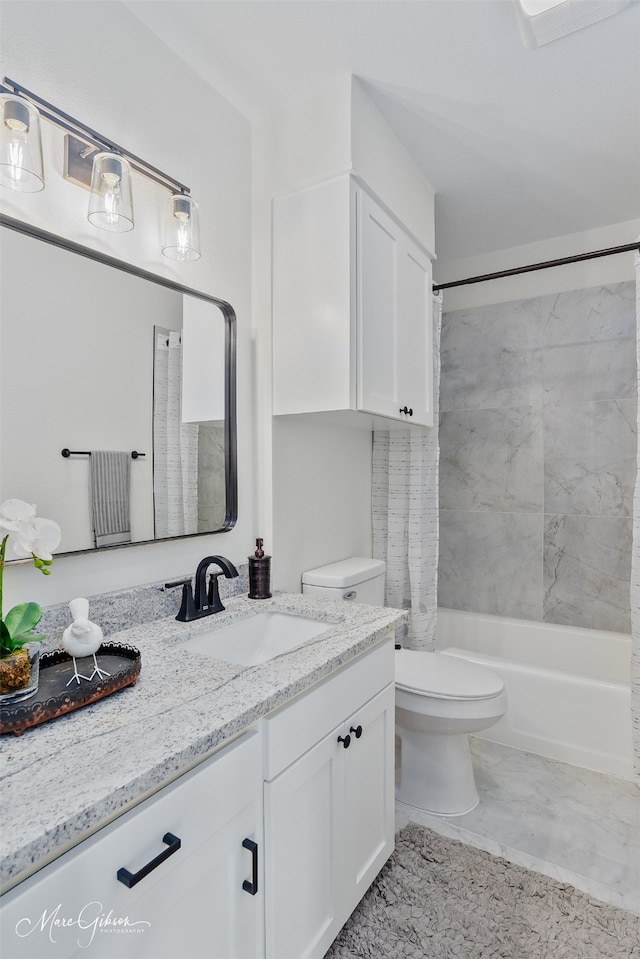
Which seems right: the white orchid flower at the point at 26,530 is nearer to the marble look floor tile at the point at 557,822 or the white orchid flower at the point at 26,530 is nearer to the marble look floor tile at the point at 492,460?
the marble look floor tile at the point at 557,822

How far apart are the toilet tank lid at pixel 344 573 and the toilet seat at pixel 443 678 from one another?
38cm

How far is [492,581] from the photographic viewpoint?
301 cm

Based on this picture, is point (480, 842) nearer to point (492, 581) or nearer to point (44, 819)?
point (492, 581)

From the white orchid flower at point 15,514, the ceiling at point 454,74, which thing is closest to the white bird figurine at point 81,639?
the white orchid flower at point 15,514

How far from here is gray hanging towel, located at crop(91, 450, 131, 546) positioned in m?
1.31

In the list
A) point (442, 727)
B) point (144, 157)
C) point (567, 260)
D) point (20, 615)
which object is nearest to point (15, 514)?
point (20, 615)

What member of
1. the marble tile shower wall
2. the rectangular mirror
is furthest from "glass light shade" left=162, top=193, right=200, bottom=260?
the marble tile shower wall

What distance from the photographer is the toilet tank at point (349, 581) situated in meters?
1.98

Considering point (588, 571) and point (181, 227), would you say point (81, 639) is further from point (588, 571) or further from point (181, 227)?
point (588, 571)

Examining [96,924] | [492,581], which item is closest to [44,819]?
[96,924]

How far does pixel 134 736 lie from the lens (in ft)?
2.74

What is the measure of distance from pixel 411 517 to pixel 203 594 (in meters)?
1.27

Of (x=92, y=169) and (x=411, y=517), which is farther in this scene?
(x=411, y=517)

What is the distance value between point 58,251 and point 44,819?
3.79 feet
